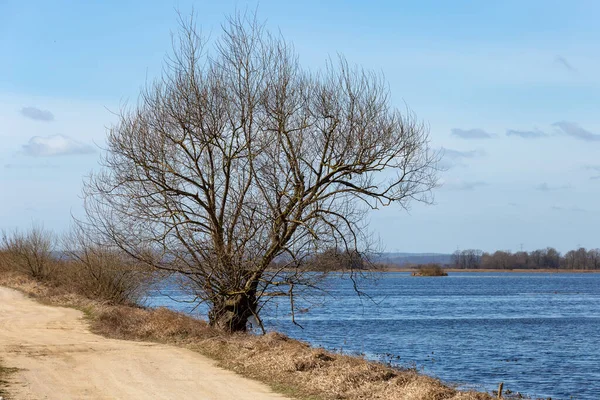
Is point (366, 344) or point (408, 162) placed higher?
point (408, 162)

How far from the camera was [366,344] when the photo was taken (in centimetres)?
3241

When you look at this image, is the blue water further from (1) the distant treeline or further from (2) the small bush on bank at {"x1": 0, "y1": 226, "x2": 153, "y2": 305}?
(1) the distant treeline

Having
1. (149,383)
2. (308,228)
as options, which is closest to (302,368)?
(149,383)

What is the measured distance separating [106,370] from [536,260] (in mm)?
179833

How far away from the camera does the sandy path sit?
44.8 feet

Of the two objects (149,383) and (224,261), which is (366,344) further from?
(149,383)

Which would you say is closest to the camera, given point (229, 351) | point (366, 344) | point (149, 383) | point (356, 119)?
point (149, 383)

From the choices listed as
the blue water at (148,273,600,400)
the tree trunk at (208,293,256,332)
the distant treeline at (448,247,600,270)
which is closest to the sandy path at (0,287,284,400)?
the tree trunk at (208,293,256,332)

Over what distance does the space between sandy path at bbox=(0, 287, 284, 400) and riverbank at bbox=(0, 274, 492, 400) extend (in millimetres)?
217

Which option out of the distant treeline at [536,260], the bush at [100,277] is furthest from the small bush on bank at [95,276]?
the distant treeline at [536,260]

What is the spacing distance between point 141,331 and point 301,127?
24.7 feet

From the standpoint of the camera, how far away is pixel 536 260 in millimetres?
185375

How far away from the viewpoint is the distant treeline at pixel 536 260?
18475 cm

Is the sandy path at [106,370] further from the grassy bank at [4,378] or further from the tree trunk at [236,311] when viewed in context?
the tree trunk at [236,311]
